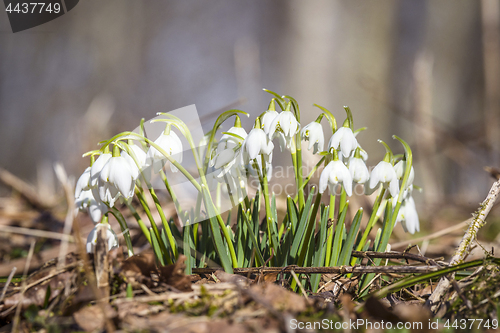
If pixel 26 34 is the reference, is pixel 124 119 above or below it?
below

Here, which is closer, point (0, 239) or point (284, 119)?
point (284, 119)

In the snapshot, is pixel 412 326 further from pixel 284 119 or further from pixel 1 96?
pixel 1 96

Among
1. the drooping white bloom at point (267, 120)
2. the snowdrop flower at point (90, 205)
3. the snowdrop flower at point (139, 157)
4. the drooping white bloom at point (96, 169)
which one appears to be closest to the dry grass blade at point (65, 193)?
the drooping white bloom at point (96, 169)

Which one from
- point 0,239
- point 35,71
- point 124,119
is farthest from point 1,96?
point 0,239

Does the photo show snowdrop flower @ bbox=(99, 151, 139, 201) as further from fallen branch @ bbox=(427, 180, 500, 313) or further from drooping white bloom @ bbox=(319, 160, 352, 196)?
fallen branch @ bbox=(427, 180, 500, 313)

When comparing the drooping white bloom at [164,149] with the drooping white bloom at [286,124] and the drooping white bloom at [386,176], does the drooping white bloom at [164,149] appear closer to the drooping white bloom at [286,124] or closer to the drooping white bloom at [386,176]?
the drooping white bloom at [286,124]

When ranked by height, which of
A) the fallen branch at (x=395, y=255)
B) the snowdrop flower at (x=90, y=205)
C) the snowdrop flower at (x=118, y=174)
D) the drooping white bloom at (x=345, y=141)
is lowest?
the fallen branch at (x=395, y=255)

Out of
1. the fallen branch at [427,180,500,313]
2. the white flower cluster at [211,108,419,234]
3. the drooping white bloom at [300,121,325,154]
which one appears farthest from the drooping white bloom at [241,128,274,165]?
the fallen branch at [427,180,500,313]
